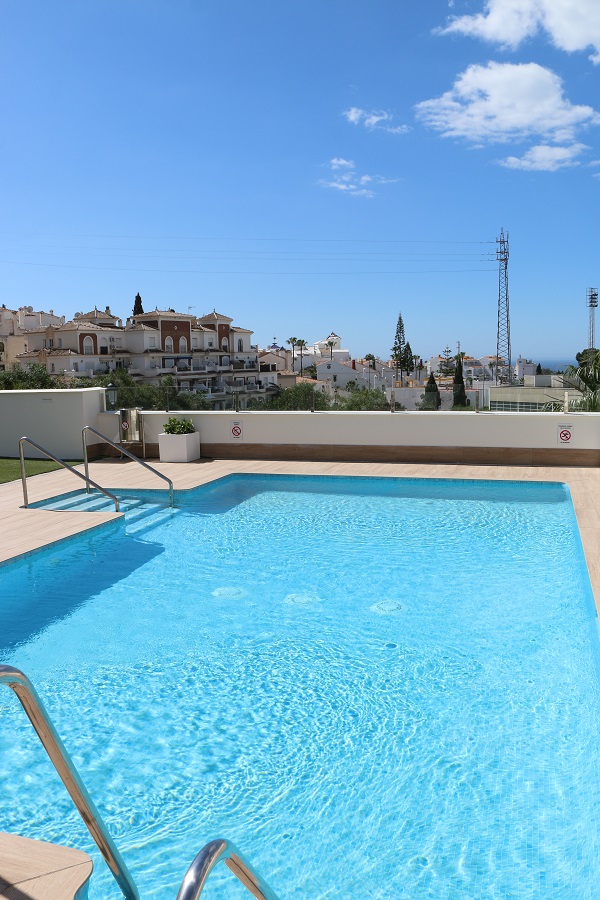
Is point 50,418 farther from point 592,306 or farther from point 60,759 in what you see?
point 592,306

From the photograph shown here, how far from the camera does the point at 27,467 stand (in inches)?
451

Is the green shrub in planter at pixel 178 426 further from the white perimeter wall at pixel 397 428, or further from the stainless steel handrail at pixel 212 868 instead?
the stainless steel handrail at pixel 212 868

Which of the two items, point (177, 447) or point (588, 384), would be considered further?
point (588, 384)

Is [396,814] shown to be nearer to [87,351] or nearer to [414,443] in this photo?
[414,443]

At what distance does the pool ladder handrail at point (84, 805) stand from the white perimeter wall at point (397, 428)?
10.2 meters

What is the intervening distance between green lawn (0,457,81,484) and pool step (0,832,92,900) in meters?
8.73

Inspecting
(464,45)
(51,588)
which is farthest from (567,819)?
(464,45)

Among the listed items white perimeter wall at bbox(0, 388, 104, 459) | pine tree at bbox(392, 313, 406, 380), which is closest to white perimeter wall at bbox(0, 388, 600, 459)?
white perimeter wall at bbox(0, 388, 104, 459)

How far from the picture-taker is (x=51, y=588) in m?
6.73

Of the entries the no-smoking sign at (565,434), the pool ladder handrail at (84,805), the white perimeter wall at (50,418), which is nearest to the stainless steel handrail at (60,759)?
the pool ladder handrail at (84,805)

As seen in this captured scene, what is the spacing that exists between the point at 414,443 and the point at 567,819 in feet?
29.0

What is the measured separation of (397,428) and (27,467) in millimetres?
5831

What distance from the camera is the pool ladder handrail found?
1.73 metres

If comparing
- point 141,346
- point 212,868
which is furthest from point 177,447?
point 141,346
